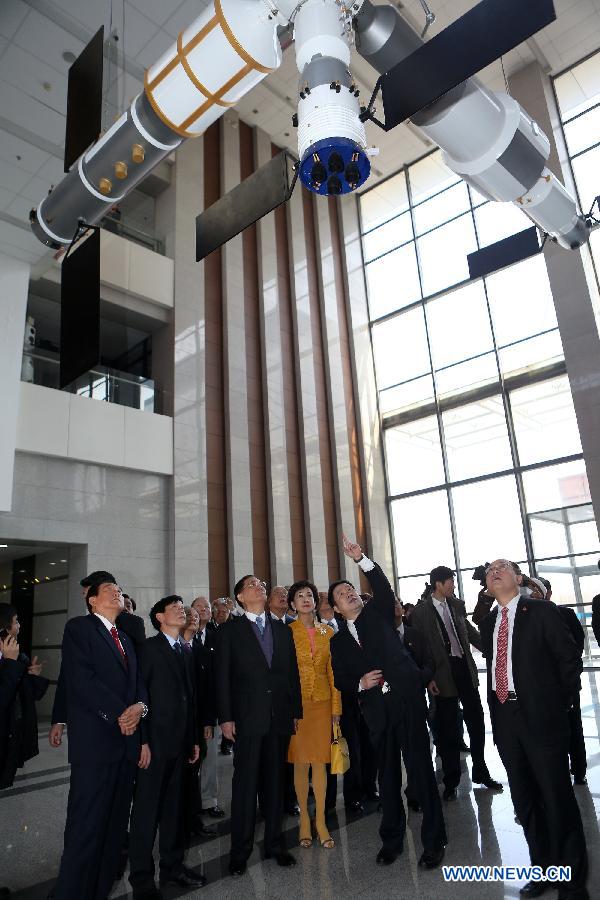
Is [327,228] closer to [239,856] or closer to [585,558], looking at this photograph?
[585,558]

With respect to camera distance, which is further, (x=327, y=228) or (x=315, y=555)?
(x=327, y=228)

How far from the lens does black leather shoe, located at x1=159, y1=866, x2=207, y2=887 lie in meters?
3.35

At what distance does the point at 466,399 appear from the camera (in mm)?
15992

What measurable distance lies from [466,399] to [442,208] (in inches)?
241

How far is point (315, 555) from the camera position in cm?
1477

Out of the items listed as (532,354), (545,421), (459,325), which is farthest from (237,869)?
(459,325)

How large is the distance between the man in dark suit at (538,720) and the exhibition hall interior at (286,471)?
2cm

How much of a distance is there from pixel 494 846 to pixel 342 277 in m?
17.1

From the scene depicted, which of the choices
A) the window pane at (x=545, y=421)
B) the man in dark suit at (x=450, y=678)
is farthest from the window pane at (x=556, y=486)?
the man in dark suit at (x=450, y=678)

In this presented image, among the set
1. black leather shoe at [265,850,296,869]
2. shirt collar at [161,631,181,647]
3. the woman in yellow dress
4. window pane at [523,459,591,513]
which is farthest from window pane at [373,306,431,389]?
black leather shoe at [265,850,296,869]

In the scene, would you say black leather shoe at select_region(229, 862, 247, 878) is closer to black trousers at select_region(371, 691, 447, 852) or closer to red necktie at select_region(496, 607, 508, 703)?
black trousers at select_region(371, 691, 447, 852)

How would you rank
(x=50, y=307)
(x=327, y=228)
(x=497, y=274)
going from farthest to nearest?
1. (x=327, y=228)
2. (x=497, y=274)
3. (x=50, y=307)

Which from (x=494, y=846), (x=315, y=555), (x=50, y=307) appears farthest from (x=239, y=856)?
(x=50, y=307)

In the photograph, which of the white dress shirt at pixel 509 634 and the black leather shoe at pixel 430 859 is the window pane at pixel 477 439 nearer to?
the white dress shirt at pixel 509 634
